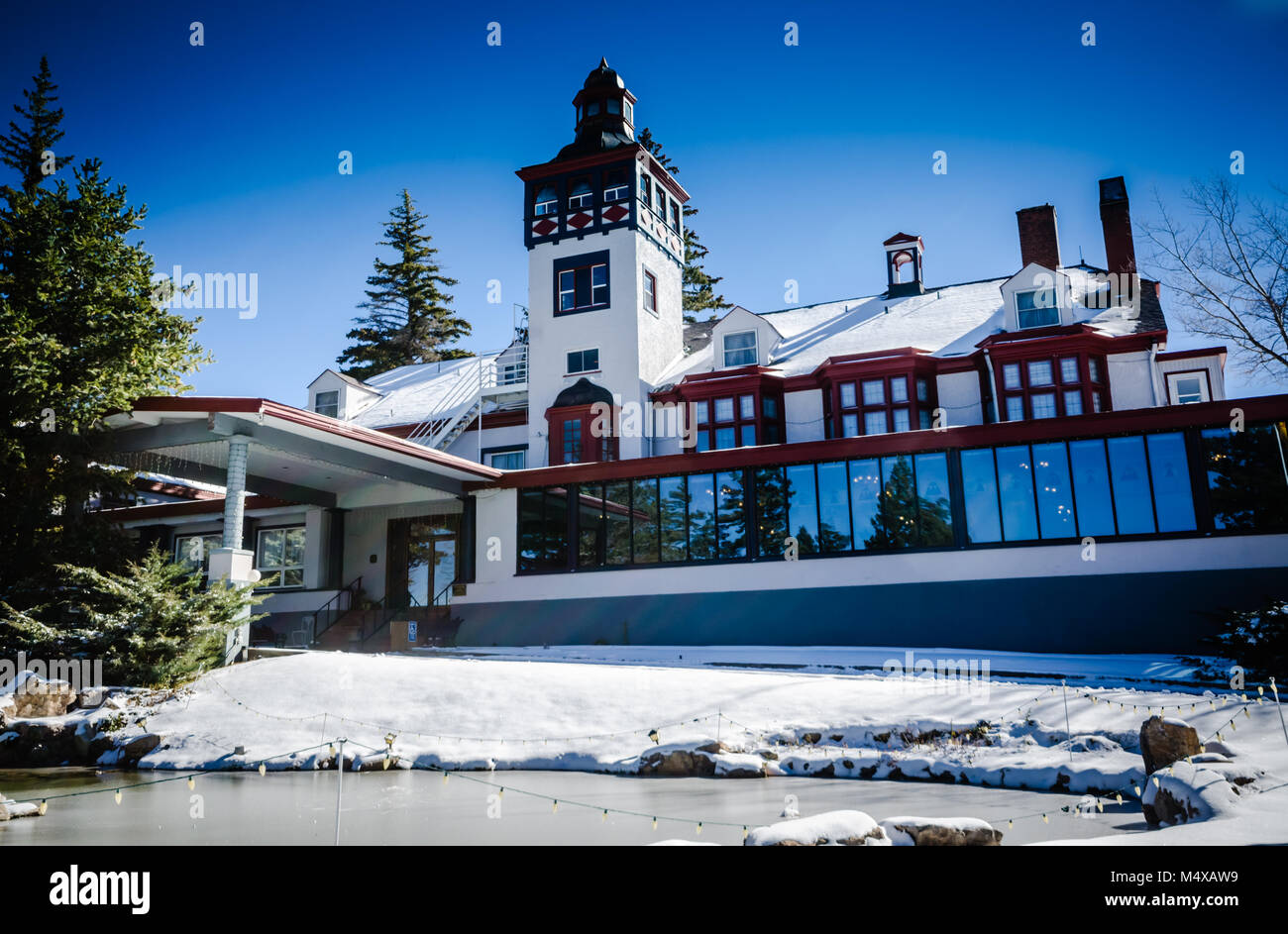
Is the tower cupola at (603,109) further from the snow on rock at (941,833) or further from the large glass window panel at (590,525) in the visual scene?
the snow on rock at (941,833)

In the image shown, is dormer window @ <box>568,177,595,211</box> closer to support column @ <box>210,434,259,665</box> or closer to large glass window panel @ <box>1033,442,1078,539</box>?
support column @ <box>210,434,259,665</box>

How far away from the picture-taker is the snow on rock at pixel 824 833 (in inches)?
233

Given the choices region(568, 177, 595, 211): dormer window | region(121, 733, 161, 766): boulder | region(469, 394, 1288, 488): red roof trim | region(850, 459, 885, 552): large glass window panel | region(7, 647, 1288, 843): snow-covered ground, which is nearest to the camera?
region(7, 647, 1288, 843): snow-covered ground

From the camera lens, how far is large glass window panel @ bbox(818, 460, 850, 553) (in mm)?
19562

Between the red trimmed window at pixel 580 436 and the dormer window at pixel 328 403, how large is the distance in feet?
29.9

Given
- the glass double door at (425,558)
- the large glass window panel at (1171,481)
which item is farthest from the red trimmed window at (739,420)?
the large glass window panel at (1171,481)

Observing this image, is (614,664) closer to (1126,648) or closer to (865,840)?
(1126,648)

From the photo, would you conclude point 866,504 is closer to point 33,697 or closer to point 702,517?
point 702,517

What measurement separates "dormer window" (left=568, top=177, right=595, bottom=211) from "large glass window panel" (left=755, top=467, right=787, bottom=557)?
46.5ft

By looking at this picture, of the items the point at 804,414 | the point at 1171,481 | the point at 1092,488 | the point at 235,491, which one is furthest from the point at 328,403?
the point at 1171,481

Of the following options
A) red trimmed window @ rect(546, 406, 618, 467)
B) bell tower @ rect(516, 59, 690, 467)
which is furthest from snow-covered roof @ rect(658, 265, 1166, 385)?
red trimmed window @ rect(546, 406, 618, 467)

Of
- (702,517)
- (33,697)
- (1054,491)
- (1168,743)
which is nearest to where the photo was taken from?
(1168,743)

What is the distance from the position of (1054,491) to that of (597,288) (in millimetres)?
16410

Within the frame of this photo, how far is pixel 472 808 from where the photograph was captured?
8.38 metres
